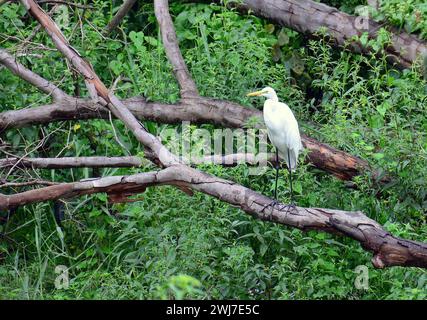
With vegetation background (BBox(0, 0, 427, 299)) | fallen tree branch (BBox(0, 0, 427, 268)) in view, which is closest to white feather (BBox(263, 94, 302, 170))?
vegetation background (BBox(0, 0, 427, 299))

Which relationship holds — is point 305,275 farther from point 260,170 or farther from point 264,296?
point 260,170

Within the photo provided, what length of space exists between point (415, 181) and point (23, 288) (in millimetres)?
2436

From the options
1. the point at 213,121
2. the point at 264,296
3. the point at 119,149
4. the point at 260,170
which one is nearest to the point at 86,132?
the point at 119,149

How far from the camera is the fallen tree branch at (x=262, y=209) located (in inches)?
191

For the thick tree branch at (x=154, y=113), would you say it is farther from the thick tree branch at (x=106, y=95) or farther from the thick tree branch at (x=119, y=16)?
the thick tree branch at (x=119, y=16)

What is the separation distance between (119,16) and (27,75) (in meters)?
1.08

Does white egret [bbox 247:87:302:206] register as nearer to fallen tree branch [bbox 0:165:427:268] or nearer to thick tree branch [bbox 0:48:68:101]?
fallen tree branch [bbox 0:165:427:268]

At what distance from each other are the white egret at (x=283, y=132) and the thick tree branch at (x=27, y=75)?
145 centimetres

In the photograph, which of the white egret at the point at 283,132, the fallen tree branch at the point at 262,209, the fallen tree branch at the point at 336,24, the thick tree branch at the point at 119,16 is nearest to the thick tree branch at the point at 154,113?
the white egret at the point at 283,132

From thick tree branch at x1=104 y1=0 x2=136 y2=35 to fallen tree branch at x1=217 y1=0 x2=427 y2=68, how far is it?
2.70ft

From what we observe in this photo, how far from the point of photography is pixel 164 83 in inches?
272

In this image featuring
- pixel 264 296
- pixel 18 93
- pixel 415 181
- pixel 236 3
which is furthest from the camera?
pixel 236 3

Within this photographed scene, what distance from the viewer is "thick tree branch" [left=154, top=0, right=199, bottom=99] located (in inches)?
259

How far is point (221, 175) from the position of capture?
6.11 metres
